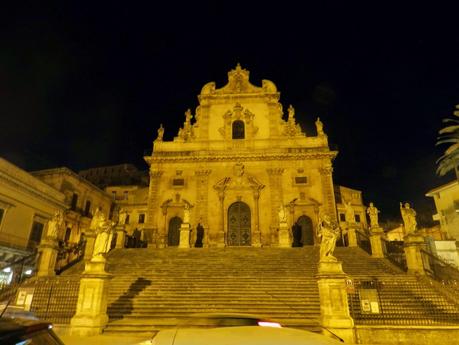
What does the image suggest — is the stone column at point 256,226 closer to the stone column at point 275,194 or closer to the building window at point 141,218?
the stone column at point 275,194

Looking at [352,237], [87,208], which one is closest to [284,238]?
[352,237]

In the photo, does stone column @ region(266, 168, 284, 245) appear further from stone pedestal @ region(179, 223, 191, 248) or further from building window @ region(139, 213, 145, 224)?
building window @ region(139, 213, 145, 224)

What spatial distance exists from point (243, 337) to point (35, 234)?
97.4 ft

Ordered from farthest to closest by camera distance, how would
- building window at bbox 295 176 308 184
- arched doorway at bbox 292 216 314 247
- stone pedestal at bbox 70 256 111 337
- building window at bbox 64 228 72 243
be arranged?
building window at bbox 64 228 72 243, building window at bbox 295 176 308 184, arched doorway at bbox 292 216 314 247, stone pedestal at bbox 70 256 111 337

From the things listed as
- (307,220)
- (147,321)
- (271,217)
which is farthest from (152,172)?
(147,321)

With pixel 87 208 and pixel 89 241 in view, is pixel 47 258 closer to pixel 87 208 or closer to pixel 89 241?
pixel 89 241

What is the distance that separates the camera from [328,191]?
25.1 metres

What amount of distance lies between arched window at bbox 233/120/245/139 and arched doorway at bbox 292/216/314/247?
31.8 ft

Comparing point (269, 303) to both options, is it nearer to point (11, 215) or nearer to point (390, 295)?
point (390, 295)

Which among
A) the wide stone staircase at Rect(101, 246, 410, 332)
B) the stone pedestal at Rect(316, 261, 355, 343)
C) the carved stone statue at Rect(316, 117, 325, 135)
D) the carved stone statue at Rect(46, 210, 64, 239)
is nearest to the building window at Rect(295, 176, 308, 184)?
the carved stone statue at Rect(316, 117, 325, 135)

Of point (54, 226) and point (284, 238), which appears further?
point (284, 238)

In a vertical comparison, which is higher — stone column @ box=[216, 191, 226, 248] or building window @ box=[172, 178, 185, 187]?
building window @ box=[172, 178, 185, 187]

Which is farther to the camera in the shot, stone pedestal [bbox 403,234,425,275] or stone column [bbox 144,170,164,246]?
stone column [bbox 144,170,164,246]

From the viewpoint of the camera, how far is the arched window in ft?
94.7
